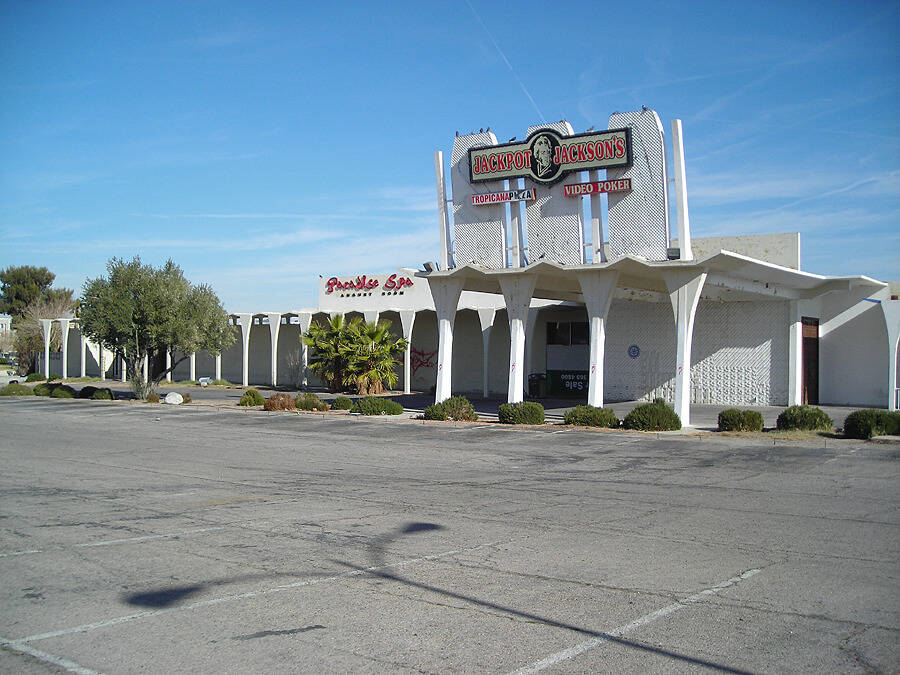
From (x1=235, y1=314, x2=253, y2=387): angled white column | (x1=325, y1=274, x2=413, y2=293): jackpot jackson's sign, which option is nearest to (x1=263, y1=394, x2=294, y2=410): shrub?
(x1=325, y1=274, x2=413, y2=293): jackpot jackson's sign

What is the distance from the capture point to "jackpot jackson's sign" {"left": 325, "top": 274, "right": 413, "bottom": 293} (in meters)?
43.1

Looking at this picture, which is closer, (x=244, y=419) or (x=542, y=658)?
(x=542, y=658)

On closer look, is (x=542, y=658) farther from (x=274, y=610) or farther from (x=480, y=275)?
(x=480, y=275)

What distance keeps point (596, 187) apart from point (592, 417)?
6680mm

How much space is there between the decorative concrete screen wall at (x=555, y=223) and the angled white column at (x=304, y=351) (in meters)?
21.5

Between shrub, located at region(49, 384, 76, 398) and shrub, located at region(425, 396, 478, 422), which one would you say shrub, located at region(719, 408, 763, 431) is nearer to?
shrub, located at region(425, 396, 478, 422)

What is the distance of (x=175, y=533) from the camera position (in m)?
9.20

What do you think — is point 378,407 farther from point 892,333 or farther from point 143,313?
point 892,333

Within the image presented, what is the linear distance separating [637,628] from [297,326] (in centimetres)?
4276

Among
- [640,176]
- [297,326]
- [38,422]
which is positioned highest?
[640,176]

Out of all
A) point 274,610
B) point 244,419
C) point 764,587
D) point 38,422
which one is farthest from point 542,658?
point 38,422

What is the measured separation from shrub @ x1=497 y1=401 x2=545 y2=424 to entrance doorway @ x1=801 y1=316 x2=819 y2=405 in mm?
11994

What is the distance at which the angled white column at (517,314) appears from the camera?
82.1 feet

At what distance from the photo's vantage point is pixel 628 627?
5832mm
